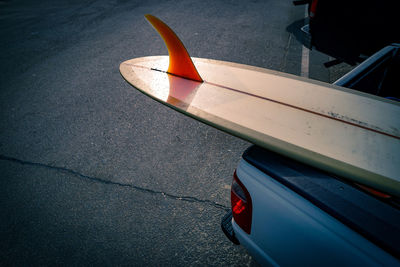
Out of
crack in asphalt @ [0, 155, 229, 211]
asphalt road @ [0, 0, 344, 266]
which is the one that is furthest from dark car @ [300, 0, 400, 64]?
crack in asphalt @ [0, 155, 229, 211]

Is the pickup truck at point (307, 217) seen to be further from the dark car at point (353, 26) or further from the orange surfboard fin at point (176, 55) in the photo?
the dark car at point (353, 26)

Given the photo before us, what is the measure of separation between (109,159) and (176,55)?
138 cm

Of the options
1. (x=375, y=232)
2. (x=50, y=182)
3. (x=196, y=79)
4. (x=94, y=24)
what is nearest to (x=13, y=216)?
(x=50, y=182)

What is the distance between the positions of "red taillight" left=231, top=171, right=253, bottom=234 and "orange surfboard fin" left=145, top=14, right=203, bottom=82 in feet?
3.55

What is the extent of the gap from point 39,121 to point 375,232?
11.8 feet

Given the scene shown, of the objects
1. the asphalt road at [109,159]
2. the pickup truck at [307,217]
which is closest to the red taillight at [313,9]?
the asphalt road at [109,159]

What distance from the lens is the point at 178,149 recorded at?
2.40 metres

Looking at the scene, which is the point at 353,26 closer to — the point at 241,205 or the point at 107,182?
the point at 241,205

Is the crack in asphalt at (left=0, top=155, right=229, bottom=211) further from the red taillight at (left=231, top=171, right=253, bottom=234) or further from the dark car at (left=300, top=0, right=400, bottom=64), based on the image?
the dark car at (left=300, top=0, right=400, bottom=64)

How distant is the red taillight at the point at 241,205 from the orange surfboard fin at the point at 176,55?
3.55 feet

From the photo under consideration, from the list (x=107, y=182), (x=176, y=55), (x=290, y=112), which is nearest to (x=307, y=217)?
(x=290, y=112)

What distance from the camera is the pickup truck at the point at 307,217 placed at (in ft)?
2.47

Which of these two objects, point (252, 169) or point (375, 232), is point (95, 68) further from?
point (375, 232)

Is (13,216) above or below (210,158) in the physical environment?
below
